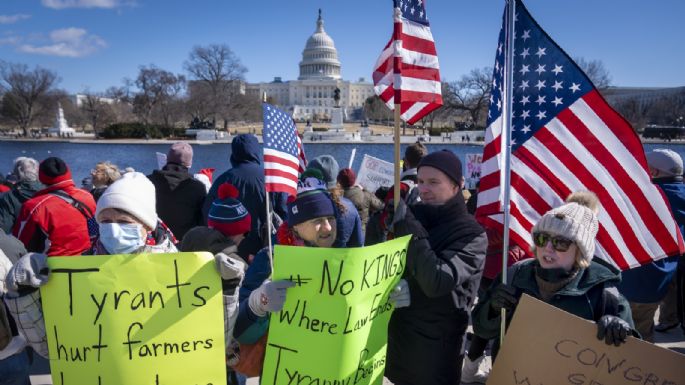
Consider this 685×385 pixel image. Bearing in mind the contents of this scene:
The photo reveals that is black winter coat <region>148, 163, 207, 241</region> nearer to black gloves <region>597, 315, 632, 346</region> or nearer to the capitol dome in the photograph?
black gloves <region>597, 315, 632, 346</region>

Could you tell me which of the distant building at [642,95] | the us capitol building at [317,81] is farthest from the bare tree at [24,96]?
the distant building at [642,95]

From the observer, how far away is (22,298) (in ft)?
5.99

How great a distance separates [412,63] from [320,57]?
398 ft

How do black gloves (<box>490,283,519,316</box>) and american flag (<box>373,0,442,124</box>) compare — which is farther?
american flag (<box>373,0,442,124</box>)

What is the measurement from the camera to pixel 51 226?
3350 mm

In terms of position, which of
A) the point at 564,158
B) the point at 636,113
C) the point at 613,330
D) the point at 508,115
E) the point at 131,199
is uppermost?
the point at 636,113

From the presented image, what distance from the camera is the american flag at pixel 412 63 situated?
106 inches

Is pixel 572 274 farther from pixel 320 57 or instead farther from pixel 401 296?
pixel 320 57

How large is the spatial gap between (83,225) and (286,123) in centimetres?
172

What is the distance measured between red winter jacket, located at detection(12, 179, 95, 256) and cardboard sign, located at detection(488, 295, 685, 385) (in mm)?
2999

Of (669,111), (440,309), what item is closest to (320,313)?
(440,309)

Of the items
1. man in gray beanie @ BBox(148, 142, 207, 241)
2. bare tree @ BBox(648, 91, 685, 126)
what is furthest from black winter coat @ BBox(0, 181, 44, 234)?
bare tree @ BBox(648, 91, 685, 126)

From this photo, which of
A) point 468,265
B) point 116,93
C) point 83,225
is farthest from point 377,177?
point 116,93

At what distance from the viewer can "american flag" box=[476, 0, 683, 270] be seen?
102 inches
